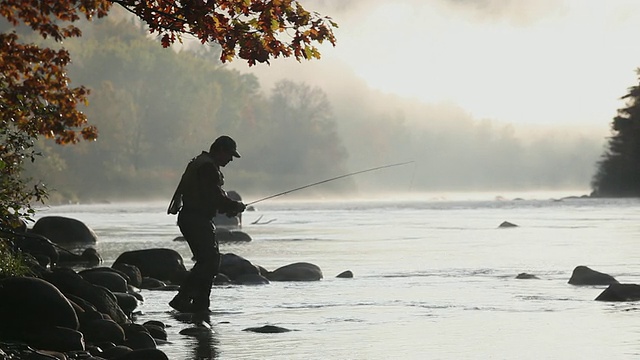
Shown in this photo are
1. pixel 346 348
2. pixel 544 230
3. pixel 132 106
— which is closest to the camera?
pixel 346 348

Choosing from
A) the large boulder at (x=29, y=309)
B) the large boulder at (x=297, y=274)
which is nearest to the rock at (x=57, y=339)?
the large boulder at (x=29, y=309)

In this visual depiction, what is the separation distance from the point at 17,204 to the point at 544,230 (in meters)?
29.8

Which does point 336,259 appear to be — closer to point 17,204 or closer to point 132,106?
point 17,204

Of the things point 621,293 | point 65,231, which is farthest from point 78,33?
point 65,231

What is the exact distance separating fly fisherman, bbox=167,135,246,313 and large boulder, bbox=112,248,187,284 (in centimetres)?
589

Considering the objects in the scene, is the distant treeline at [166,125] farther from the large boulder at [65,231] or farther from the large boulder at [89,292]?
the large boulder at [89,292]

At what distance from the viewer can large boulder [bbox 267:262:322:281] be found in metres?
20.9

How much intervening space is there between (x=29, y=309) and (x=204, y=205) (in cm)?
341

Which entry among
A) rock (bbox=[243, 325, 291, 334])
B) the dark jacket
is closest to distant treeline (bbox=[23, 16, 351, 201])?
the dark jacket

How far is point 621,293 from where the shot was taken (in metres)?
16.4

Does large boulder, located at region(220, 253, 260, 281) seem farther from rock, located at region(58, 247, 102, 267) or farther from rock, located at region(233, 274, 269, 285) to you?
rock, located at region(58, 247, 102, 267)

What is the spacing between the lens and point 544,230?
42.1 meters

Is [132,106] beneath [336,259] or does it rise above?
above

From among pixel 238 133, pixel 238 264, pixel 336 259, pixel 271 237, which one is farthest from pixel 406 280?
pixel 238 133
